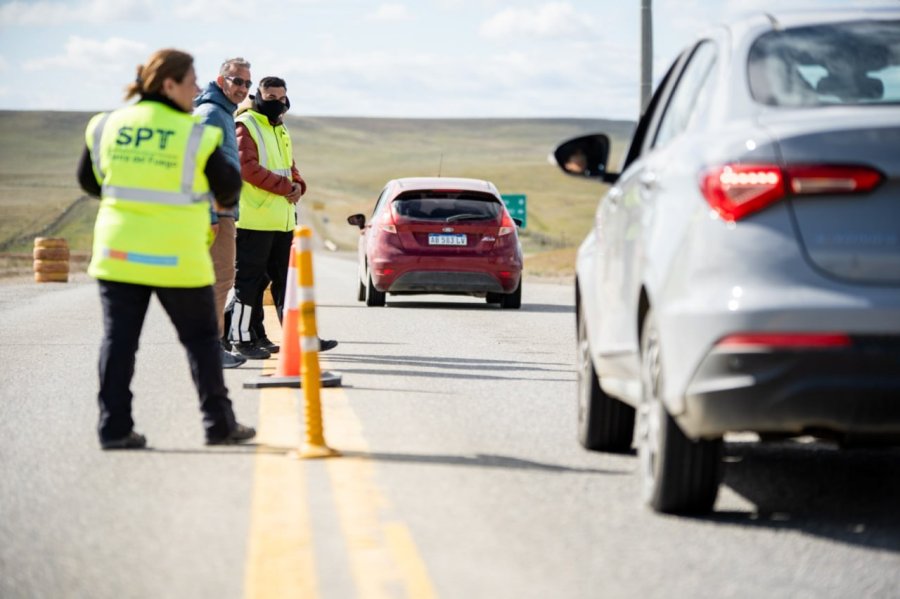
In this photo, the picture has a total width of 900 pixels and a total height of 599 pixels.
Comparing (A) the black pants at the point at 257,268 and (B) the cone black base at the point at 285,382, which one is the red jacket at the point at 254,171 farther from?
(B) the cone black base at the point at 285,382

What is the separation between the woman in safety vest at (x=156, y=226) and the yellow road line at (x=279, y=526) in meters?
0.47

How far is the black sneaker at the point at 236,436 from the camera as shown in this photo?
8016 mm

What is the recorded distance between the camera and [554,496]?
660cm

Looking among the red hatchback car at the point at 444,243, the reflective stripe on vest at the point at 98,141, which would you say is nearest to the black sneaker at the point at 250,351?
the reflective stripe on vest at the point at 98,141

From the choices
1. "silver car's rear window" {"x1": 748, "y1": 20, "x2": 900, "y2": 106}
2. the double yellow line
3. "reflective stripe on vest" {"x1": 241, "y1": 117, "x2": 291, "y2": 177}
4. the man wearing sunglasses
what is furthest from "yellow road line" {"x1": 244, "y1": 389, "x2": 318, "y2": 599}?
"reflective stripe on vest" {"x1": 241, "y1": 117, "x2": 291, "y2": 177}

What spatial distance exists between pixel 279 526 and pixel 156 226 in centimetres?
241

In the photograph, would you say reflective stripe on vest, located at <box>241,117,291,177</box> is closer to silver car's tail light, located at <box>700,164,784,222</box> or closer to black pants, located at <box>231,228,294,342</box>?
black pants, located at <box>231,228,294,342</box>

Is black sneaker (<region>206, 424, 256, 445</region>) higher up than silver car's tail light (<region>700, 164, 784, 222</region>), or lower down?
lower down

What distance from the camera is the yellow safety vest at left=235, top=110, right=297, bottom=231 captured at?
1245 centimetres

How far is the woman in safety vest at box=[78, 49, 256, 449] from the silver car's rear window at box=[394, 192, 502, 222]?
1146 cm

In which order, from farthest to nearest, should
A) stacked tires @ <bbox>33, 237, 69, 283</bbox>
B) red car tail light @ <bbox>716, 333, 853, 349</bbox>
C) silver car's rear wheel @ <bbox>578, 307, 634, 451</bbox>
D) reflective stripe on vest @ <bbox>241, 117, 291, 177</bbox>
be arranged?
1. stacked tires @ <bbox>33, 237, 69, 283</bbox>
2. reflective stripe on vest @ <bbox>241, 117, 291, 177</bbox>
3. silver car's rear wheel @ <bbox>578, 307, 634, 451</bbox>
4. red car tail light @ <bbox>716, 333, 853, 349</bbox>

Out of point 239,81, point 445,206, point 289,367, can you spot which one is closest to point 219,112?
point 239,81

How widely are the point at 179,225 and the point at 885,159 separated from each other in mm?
3670

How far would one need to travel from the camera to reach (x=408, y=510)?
630 centimetres
